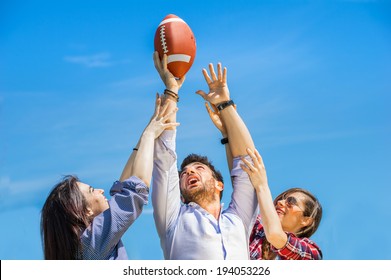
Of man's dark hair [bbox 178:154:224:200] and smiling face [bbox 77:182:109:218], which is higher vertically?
man's dark hair [bbox 178:154:224:200]

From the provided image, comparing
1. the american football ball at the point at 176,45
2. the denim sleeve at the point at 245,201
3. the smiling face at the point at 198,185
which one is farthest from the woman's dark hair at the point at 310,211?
the american football ball at the point at 176,45

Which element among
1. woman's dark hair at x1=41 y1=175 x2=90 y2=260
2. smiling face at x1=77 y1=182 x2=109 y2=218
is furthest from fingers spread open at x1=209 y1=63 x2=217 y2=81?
woman's dark hair at x1=41 y1=175 x2=90 y2=260

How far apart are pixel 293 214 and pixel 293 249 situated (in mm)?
629

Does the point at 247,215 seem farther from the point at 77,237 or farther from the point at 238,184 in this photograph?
the point at 77,237

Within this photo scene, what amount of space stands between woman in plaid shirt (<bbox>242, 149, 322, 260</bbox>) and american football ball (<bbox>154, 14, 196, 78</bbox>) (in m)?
1.24

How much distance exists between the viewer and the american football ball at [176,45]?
21.4ft

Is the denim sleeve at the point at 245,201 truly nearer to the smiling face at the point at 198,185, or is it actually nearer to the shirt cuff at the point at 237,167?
the shirt cuff at the point at 237,167

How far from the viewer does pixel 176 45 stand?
21.4 feet

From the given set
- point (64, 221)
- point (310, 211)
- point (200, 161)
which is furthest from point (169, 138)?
point (310, 211)

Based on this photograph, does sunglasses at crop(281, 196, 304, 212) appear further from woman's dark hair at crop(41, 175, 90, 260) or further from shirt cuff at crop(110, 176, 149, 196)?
woman's dark hair at crop(41, 175, 90, 260)

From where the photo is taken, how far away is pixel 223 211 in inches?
235

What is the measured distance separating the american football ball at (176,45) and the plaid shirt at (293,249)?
6.14 ft

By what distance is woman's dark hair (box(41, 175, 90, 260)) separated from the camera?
5148 millimetres
